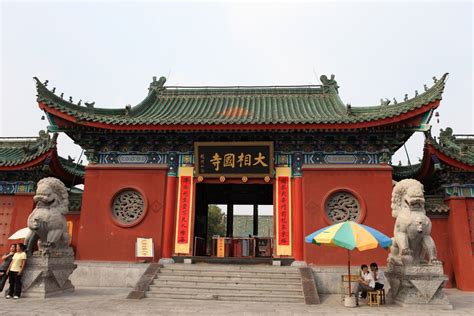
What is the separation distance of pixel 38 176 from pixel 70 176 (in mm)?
1540

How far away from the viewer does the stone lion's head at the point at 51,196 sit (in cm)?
848

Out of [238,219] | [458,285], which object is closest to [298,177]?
[458,285]

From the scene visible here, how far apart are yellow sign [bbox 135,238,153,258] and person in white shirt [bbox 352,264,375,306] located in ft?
18.7

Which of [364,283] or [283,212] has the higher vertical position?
[283,212]

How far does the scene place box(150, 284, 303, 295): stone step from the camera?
848cm

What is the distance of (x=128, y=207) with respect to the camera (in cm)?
1116

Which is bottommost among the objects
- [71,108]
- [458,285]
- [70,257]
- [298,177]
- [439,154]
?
[458,285]

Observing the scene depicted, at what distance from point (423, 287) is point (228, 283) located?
14.3 ft

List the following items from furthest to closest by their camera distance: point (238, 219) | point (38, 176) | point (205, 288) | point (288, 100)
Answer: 1. point (238, 219)
2. point (288, 100)
3. point (38, 176)
4. point (205, 288)

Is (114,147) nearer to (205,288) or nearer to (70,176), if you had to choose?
(70,176)

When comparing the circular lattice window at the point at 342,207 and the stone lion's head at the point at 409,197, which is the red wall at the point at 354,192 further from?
the stone lion's head at the point at 409,197

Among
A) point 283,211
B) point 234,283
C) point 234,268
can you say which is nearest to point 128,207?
point 234,268

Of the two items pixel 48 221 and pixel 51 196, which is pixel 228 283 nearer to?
pixel 48 221

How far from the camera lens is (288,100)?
13859 mm
